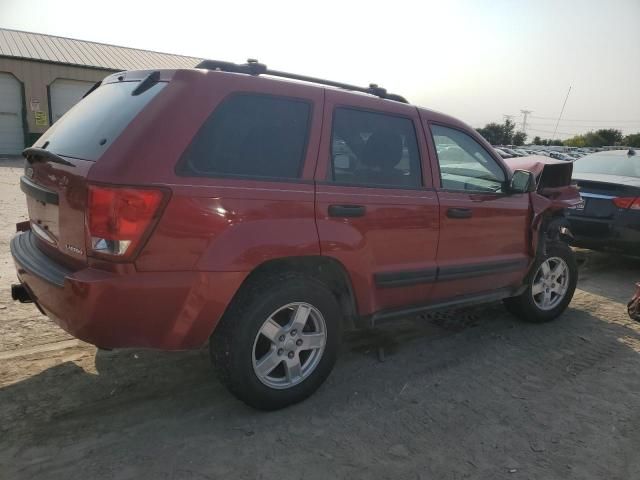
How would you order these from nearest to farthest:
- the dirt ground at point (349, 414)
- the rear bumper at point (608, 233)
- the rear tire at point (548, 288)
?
the dirt ground at point (349, 414), the rear tire at point (548, 288), the rear bumper at point (608, 233)

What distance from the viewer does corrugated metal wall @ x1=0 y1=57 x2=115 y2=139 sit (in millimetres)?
21750

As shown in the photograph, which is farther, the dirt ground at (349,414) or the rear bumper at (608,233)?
the rear bumper at (608,233)

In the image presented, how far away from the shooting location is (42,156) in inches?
113

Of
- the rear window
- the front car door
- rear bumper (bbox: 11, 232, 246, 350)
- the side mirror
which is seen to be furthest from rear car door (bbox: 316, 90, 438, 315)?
the rear window

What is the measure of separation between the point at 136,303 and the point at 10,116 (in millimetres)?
24344

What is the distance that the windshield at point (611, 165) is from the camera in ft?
23.1

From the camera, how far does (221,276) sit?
2.61 m

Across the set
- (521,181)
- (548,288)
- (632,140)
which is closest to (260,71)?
(521,181)

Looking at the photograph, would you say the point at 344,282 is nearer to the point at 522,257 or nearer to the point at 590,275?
the point at 522,257

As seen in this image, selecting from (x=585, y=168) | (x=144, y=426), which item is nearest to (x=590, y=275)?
(x=585, y=168)

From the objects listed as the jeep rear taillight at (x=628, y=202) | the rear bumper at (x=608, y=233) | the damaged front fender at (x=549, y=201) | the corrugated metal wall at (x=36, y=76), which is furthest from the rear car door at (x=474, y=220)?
the corrugated metal wall at (x=36, y=76)

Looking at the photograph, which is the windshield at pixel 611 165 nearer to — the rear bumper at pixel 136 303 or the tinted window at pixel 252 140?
the tinted window at pixel 252 140

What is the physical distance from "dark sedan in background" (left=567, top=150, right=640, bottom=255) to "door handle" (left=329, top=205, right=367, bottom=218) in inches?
178

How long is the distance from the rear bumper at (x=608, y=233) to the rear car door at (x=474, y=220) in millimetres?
2522
